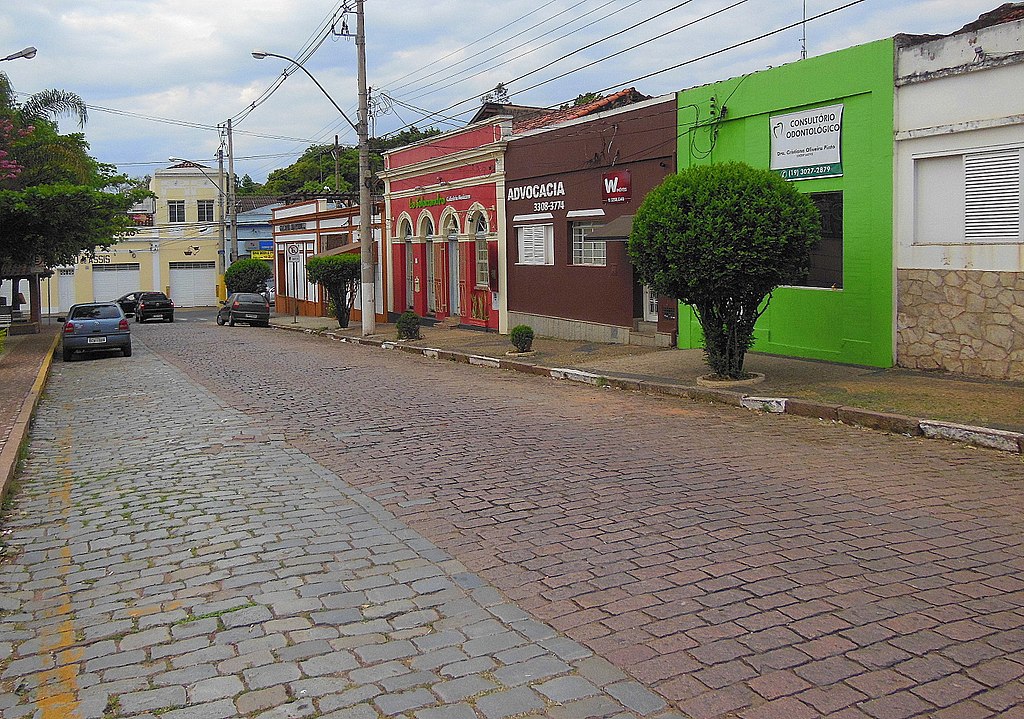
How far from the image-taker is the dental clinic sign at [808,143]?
15.7 metres

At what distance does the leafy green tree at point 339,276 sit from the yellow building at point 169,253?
35160 millimetres

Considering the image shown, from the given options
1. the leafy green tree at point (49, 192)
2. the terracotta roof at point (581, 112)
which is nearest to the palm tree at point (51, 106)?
the leafy green tree at point (49, 192)

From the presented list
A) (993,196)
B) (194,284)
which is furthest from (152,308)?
(993,196)

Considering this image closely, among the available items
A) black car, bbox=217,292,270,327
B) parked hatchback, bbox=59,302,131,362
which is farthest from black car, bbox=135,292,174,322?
parked hatchback, bbox=59,302,131,362

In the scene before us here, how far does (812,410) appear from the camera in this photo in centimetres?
1209

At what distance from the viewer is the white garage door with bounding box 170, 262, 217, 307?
7038 cm

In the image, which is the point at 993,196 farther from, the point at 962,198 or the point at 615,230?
the point at 615,230

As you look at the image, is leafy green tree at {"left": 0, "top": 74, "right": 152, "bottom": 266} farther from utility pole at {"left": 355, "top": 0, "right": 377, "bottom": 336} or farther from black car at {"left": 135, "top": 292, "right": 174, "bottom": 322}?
black car at {"left": 135, "top": 292, "right": 174, "bottom": 322}

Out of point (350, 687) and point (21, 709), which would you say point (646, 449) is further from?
point (21, 709)

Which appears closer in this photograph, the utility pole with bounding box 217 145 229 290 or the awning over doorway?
the awning over doorway

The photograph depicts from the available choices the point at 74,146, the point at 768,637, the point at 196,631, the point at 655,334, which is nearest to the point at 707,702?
the point at 768,637

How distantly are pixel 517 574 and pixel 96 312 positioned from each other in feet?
74.9

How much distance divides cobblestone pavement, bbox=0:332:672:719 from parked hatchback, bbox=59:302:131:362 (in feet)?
A: 53.7

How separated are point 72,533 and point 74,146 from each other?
101 ft
